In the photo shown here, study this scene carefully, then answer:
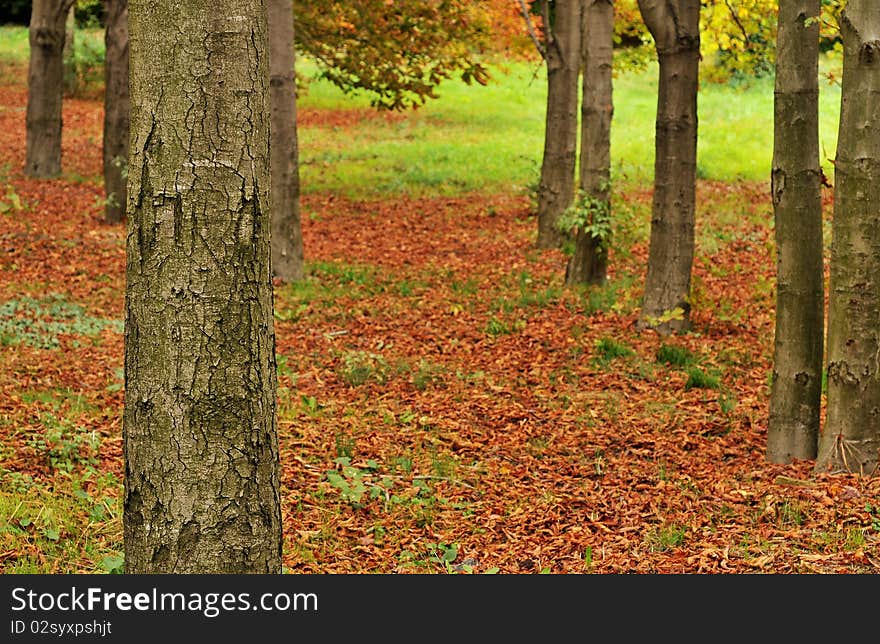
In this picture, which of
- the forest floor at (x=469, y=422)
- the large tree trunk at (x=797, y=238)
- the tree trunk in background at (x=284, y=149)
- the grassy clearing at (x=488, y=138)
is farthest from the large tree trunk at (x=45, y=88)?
the large tree trunk at (x=797, y=238)

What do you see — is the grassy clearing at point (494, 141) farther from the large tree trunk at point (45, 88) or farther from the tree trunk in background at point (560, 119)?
the large tree trunk at point (45, 88)

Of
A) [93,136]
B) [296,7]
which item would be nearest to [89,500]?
[296,7]

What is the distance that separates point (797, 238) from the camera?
6.43 meters

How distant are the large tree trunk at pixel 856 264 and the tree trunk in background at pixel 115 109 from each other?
39.0ft

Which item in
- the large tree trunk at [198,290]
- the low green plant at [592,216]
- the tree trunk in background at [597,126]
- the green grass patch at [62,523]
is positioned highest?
the tree trunk in background at [597,126]

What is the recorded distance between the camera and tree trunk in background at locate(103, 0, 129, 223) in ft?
51.1

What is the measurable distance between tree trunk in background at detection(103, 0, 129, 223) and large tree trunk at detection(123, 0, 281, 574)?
13.0 m

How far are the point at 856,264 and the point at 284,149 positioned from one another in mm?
7665

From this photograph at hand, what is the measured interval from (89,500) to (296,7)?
44.1 feet

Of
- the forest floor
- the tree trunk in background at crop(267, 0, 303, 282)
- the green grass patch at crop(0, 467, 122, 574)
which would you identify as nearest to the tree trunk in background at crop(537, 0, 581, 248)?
the forest floor

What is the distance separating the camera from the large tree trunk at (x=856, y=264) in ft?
18.8

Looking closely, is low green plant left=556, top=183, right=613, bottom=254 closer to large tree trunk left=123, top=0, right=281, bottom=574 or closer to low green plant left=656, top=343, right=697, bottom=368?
low green plant left=656, top=343, right=697, bottom=368

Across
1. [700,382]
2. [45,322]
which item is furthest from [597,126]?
[45,322]

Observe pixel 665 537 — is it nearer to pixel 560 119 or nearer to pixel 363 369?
pixel 363 369
